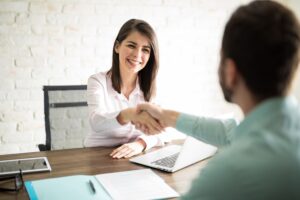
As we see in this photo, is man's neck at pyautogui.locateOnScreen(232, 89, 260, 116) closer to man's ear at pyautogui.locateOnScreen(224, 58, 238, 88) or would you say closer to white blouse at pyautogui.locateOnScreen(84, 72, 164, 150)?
man's ear at pyautogui.locateOnScreen(224, 58, 238, 88)

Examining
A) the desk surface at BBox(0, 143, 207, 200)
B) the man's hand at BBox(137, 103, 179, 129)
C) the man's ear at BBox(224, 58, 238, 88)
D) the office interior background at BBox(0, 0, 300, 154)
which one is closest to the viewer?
the man's ear at BBox(224, 58, 238, 88)

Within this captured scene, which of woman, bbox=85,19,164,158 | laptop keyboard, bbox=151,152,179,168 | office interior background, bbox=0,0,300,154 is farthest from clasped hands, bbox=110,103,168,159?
office interior background, bbox=0,0,300,154

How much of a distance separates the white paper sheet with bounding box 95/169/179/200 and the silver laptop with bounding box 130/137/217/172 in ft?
0.29

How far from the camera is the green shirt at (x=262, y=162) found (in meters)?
0.63

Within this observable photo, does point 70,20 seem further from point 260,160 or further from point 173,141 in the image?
point 260,160

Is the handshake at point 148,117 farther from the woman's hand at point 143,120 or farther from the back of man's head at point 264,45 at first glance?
the back of man's head at point 264,45

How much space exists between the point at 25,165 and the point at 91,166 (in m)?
0.26

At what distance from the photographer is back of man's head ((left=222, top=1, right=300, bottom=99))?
2.32 ft

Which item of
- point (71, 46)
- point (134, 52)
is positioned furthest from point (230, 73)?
point (71, 46)

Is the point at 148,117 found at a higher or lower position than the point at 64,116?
higher

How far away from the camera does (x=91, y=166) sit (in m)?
1.44

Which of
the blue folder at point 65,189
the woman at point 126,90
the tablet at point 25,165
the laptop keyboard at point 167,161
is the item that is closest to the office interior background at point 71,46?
the woman at point 126,90

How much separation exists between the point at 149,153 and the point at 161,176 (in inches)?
11.2

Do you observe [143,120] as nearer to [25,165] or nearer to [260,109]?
[25,165]
